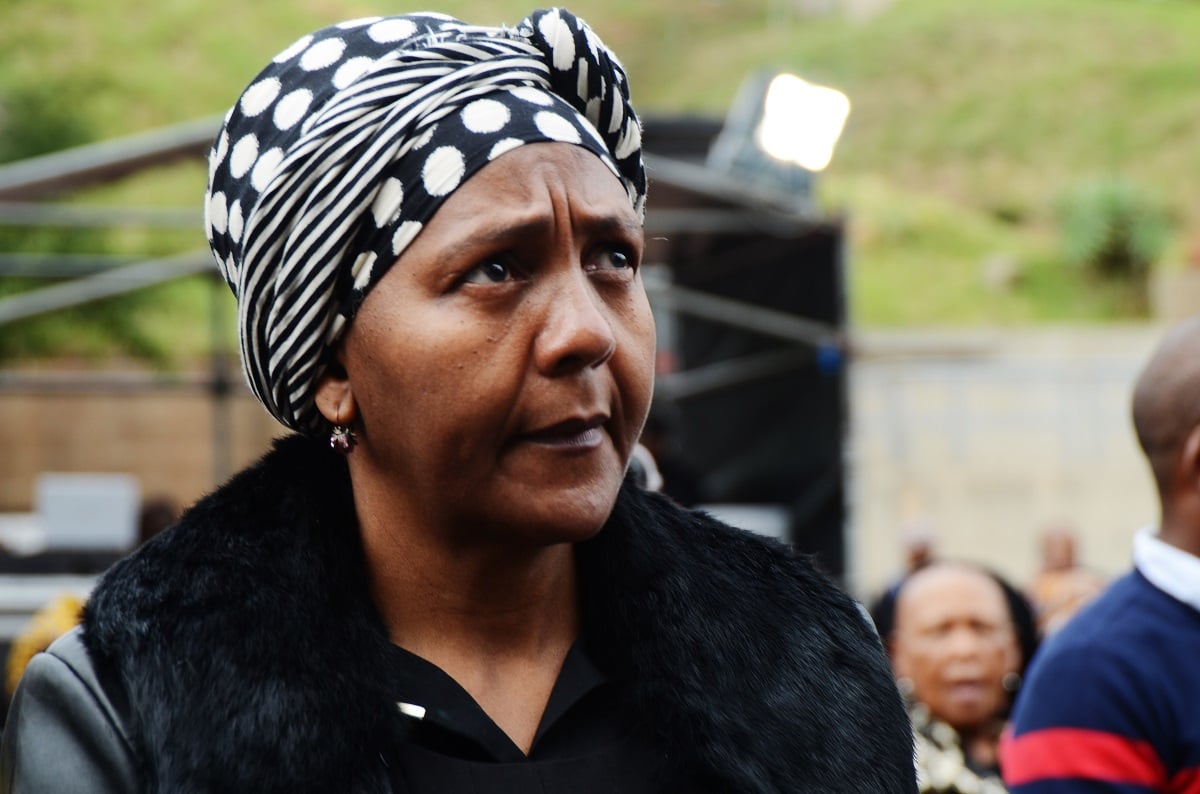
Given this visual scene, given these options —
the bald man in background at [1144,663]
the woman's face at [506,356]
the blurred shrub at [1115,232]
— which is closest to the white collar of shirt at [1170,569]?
the bald man in background at [1144,663]

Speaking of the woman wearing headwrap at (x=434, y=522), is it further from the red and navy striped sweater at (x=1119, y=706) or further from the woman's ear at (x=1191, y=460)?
the woman's ear at (x=1191, y=460)

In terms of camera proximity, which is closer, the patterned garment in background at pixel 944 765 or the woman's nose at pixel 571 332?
the woman's nose at pixel 571 332

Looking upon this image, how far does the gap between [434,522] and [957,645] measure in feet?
10.1

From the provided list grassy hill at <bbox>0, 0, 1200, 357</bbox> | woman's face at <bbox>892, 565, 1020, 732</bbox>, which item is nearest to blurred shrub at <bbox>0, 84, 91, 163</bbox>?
grassy hill at <bbox>0, 0, 1200, 357</bbox>

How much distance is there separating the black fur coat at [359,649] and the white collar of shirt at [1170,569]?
1.10 meters

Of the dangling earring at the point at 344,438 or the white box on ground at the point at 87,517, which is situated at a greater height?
the dangling earring at the point at 344,438

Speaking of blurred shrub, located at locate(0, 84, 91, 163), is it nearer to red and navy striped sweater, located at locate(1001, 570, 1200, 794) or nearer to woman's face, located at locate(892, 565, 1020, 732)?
woman's face, located at locate(892, 565, 1020, 732)

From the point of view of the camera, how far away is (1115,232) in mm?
23391

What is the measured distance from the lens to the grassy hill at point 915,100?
922 inches

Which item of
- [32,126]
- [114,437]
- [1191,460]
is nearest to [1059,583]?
[1191,460]

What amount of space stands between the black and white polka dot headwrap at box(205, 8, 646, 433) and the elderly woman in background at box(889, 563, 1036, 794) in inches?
116

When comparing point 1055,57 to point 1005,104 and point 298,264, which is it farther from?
point 298,264

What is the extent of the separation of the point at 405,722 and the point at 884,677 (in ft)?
1.96

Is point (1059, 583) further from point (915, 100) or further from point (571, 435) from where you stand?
point (915, 100)
